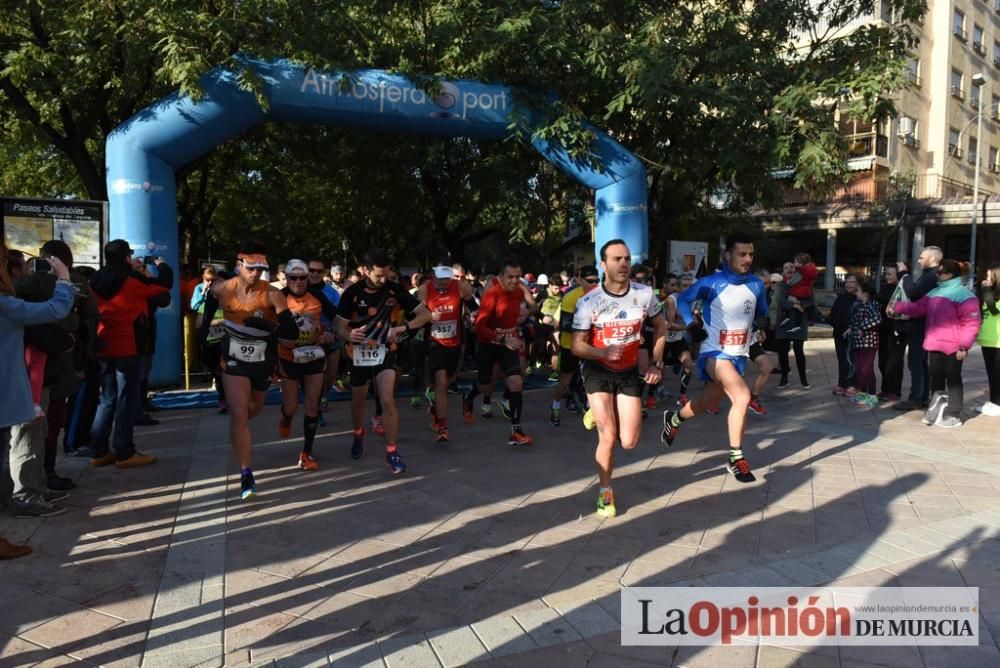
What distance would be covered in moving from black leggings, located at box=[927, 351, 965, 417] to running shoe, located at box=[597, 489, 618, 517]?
5.21 m

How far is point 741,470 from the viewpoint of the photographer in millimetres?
5664

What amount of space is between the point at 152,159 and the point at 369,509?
22.1 ft

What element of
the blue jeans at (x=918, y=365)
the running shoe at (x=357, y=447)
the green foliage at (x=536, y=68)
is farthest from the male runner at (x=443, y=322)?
the blue jeans at (x=918, y=365)

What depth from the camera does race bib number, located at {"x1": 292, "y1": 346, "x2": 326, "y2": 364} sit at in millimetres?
5875

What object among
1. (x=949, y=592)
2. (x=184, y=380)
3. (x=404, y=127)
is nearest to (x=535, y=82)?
(x=404, y=127)

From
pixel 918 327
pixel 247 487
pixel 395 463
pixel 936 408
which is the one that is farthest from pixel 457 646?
pixel 918 327

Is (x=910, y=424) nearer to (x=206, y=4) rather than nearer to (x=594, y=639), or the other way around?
(x=594, y=639)

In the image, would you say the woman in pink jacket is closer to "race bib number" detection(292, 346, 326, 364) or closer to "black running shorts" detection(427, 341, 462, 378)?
"black running shorts" detection(427, 341, 462, 378)

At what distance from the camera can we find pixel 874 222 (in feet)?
104

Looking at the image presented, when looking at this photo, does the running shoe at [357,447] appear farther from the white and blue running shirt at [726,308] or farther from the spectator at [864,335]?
the spectator at [864,335]

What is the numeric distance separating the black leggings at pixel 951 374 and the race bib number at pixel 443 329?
5.41m

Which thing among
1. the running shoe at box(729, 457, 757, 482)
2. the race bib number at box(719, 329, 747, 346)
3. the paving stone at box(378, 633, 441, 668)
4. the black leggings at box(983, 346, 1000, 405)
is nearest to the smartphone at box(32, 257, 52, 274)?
the paving stone at box(378, 633, 441, 668)

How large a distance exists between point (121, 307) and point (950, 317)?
324 inches

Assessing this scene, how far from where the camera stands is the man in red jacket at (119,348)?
19.1 feet
